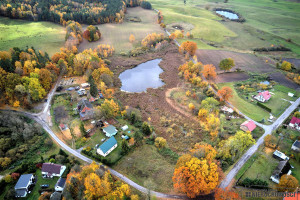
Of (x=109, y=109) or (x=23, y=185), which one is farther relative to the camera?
(x=109, y=109)

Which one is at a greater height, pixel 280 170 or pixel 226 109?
pixel 280 170

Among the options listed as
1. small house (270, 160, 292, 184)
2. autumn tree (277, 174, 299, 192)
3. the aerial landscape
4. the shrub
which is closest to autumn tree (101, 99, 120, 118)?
the aerial landscape

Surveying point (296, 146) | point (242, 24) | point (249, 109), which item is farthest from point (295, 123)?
point (242, 24)

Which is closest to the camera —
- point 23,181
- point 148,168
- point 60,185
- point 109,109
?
point 60,185

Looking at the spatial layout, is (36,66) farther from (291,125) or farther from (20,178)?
(291,125)

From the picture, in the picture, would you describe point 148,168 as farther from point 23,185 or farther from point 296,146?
point 296,146

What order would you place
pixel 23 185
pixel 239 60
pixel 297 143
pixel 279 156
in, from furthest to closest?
pixel 239 60, pixel 297 143, pixel 279 156, pixel 23 185
